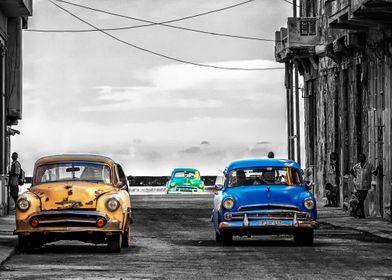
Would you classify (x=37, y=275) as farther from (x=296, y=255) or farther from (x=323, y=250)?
(x=323, y=250)

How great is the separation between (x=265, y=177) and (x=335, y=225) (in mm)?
7592

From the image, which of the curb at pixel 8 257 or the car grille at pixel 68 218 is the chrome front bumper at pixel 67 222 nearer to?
the car grille at pixel 68 218

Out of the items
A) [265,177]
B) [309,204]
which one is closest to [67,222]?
[309,204]

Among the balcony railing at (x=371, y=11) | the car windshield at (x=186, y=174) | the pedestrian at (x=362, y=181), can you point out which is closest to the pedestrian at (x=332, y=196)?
the pedestrian at (x=362, y=181)

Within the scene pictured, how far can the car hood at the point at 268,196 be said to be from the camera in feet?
79.2

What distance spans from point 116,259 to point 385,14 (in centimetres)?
1607

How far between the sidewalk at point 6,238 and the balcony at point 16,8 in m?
6.98

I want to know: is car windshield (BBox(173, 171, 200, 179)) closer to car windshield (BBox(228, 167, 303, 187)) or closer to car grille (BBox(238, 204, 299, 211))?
car windshield (BBox(228, 167, 303, 187))

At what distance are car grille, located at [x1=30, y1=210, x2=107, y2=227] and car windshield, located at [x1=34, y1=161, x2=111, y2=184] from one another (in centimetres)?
136

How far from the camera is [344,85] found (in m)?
43.8

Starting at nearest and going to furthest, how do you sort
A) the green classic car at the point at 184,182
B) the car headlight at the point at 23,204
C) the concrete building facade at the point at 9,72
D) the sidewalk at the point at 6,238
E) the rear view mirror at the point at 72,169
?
1. the sidewalk at the point at 6,238
2. the car headlight at the point at 23,204
3. the rear view mirror at the point at 72,169
4. the concrete building facade at the point at 9,72
5. the green classic car at the point at 184,182

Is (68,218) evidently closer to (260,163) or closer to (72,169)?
(72,169)

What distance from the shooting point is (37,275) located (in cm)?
1738

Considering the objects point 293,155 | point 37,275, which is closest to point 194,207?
point 293,155
